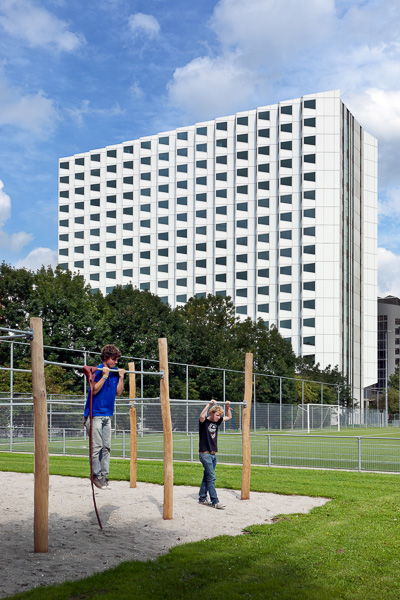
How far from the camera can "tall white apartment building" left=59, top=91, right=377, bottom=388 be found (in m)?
90.0

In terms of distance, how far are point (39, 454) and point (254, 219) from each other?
86.0m

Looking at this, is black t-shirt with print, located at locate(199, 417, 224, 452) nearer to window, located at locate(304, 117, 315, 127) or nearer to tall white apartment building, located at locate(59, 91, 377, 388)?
tall white apartment building, located at locate(59, 91, 377, 388)

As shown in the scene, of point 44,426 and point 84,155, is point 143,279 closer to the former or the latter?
point 84,155

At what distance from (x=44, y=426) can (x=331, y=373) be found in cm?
7544

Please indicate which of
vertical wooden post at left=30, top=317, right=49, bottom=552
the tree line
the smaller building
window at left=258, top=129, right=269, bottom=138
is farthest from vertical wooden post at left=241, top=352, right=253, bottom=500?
the smaller building

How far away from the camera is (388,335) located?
15825 centimetres

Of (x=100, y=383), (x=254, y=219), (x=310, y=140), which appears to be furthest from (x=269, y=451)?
(x=310, y=140)

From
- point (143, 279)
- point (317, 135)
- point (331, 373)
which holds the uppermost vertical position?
point (317, 135)

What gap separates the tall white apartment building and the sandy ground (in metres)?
75.8

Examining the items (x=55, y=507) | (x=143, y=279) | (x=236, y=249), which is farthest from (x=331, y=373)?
(x=55, y=507)

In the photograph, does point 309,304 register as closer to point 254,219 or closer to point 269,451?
point 254,219

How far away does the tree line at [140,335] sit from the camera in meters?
47.9

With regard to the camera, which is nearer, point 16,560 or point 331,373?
point 16,560

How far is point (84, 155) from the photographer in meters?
104
